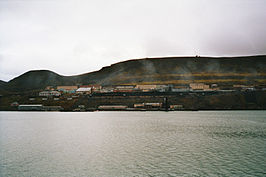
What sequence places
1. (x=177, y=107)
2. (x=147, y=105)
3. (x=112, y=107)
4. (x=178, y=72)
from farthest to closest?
1. (x=178, y=72)
2. (x=112, y=107)
3. (x=147, y=105)
4. (x=177, y=107)

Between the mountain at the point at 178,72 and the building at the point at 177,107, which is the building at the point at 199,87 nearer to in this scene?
the mountain at the point at 178,72

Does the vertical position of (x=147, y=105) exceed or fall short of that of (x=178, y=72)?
it falls short

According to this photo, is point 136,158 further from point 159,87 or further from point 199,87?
point 159,87

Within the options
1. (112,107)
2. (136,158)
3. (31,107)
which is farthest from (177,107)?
(136,158)

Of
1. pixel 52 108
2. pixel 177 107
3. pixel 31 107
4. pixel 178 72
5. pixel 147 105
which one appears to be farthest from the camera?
pixel 178 72

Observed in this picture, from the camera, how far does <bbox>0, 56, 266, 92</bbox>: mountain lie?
14050 cm

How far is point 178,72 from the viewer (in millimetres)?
156375

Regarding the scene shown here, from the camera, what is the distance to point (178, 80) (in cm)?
14275

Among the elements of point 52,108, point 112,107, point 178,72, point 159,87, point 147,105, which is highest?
point 178,72

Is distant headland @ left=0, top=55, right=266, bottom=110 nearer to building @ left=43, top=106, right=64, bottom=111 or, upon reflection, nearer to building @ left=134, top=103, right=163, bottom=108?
building @ left=134, top=103, right=163, bottom=108

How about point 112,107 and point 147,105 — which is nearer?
point 147,105

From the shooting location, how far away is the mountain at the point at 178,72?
140500 mm

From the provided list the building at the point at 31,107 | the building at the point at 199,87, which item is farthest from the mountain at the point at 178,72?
the building at the point at 31,107

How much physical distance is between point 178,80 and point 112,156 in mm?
125335
